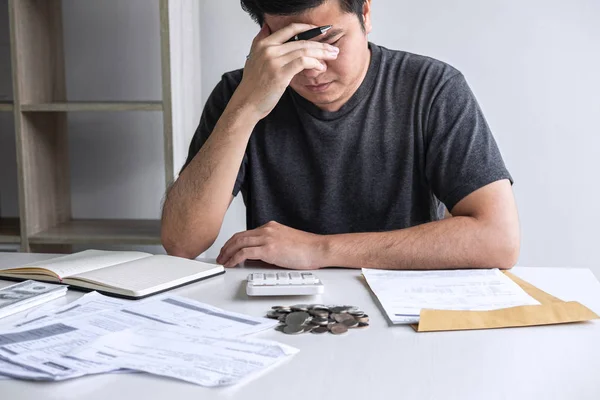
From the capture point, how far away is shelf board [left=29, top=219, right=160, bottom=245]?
2.12m

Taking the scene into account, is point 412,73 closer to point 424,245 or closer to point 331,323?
point 424,245

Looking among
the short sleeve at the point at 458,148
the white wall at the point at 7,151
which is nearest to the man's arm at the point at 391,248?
the short sleeve at the point at 458,148

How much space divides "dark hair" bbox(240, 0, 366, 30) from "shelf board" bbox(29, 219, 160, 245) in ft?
3.00

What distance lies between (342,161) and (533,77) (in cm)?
102

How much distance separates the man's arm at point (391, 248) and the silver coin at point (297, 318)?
307 millimetres

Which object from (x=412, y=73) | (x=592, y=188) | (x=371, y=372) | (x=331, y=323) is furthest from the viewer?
(x=592, y=188)

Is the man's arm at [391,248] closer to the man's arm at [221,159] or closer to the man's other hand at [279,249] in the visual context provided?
the man's other hand at [279,249]

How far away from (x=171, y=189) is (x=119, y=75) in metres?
1.03

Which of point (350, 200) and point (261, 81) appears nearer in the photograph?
point (261, 81)

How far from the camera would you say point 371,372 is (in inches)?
28.5

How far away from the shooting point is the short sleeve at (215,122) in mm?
1596

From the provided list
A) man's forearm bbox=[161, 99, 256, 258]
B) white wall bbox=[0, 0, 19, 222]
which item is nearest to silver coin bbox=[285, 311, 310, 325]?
man's forearm bbox=[161, 99, 256, 258]

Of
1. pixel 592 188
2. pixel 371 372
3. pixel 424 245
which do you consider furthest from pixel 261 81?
pixel 592 188

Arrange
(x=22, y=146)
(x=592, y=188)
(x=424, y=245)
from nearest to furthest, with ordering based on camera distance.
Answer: (x=424, y=245)
(x=22, y=146)
(x=592, y=188)
